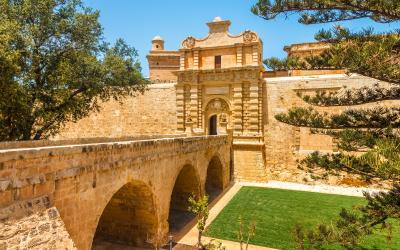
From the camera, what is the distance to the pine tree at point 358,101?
505cm

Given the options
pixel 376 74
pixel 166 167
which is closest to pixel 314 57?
pixel 376 74

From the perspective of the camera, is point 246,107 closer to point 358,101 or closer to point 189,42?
point 189,42

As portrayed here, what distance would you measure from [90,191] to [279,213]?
8.59 m

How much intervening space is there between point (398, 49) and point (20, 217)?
7.15 metres

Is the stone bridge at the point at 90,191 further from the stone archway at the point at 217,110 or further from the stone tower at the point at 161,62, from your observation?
the stone tower at the point at 161,62

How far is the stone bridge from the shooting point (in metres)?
4.28

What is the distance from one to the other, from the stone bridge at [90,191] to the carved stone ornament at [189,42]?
8941mm

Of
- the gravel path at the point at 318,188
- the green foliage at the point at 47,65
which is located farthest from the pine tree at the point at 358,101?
the gravel path at the point at 318,188

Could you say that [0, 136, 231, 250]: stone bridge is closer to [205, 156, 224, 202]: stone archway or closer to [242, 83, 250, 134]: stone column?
[205, 156, 224, 202]: stone archway

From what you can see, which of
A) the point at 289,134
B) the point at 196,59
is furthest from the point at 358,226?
the point at 196,59

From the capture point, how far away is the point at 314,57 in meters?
6.46

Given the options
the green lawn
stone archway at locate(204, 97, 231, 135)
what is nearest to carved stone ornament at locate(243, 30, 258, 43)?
stone archway at locate(204, 97, 231, 135)

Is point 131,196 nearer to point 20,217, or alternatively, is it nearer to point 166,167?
point 166,167

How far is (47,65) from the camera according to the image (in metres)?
11.3
